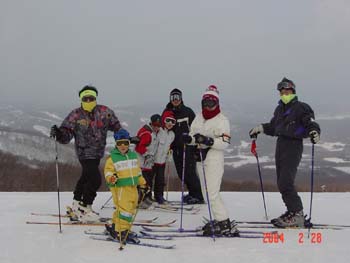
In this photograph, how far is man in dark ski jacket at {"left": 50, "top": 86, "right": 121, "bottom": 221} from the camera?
20.6 ft

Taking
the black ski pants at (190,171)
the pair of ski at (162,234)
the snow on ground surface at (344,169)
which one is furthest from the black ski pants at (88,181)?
the snow on ground surface at (344,169)

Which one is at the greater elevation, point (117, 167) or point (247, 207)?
point (117, 167)

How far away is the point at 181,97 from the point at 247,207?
101 inches

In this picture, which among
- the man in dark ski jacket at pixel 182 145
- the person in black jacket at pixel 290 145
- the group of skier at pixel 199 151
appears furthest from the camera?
the man in dark ski jacket at pixel 182 145

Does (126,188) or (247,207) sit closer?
(126,188)

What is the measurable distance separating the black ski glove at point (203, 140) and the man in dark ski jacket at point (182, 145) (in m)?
2.23

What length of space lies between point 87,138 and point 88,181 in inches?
26.9

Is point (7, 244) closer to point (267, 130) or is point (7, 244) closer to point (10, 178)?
point (267, 130)

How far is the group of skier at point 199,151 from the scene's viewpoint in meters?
5.33

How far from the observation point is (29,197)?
874cm

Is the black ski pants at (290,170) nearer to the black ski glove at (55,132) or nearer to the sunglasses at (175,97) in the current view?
the sunglasses at (175,97)

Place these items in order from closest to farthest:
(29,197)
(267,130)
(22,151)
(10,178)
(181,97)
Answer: (267,130) < (181,97) < (29,197) < (10,178) < (22,151)

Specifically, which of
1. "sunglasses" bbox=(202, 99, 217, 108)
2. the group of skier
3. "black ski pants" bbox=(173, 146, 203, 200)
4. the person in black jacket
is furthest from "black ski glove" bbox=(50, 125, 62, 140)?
the person in black jacket

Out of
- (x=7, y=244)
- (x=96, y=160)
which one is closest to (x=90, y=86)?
(x=96, y=160)
